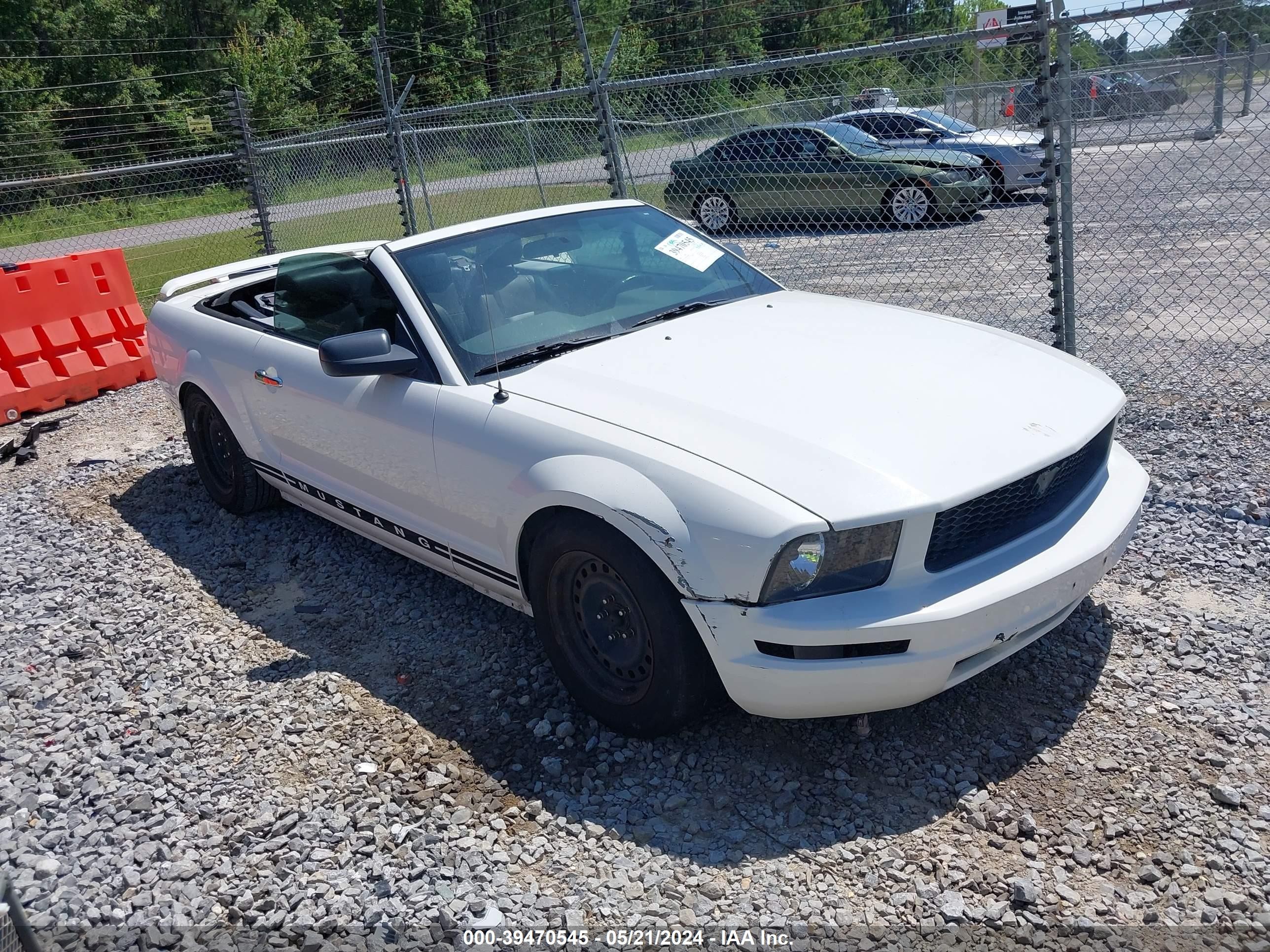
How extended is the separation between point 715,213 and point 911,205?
233 centimetres

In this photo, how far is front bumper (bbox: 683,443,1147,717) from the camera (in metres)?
2.78

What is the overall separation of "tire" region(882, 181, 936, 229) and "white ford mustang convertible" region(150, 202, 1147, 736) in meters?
6.23

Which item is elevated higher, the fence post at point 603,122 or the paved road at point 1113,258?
the fence post at point 603,122

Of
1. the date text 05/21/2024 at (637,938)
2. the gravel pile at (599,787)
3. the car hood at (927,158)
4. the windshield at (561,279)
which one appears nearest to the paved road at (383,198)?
the car hood at (927,158)

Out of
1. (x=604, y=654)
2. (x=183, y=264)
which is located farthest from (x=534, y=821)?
(x=183, y=264)

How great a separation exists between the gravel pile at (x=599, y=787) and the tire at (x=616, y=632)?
178 mm

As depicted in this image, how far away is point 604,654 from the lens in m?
3.33

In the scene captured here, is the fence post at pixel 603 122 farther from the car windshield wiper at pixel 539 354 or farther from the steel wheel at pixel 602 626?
the steel wheel at pixel 602 626

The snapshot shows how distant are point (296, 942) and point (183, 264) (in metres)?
14.8

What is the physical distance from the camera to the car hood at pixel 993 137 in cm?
762

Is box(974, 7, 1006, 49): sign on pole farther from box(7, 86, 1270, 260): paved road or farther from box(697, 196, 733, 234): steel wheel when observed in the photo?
box(697, 196, 733, 234): steel wheel

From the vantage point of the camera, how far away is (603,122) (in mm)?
7312

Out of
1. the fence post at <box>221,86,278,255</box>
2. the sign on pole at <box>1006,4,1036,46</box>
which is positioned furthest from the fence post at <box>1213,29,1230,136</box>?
the fence post at <box>221,86,278,255</box>

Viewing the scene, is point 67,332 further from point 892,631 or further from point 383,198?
point 892,631
